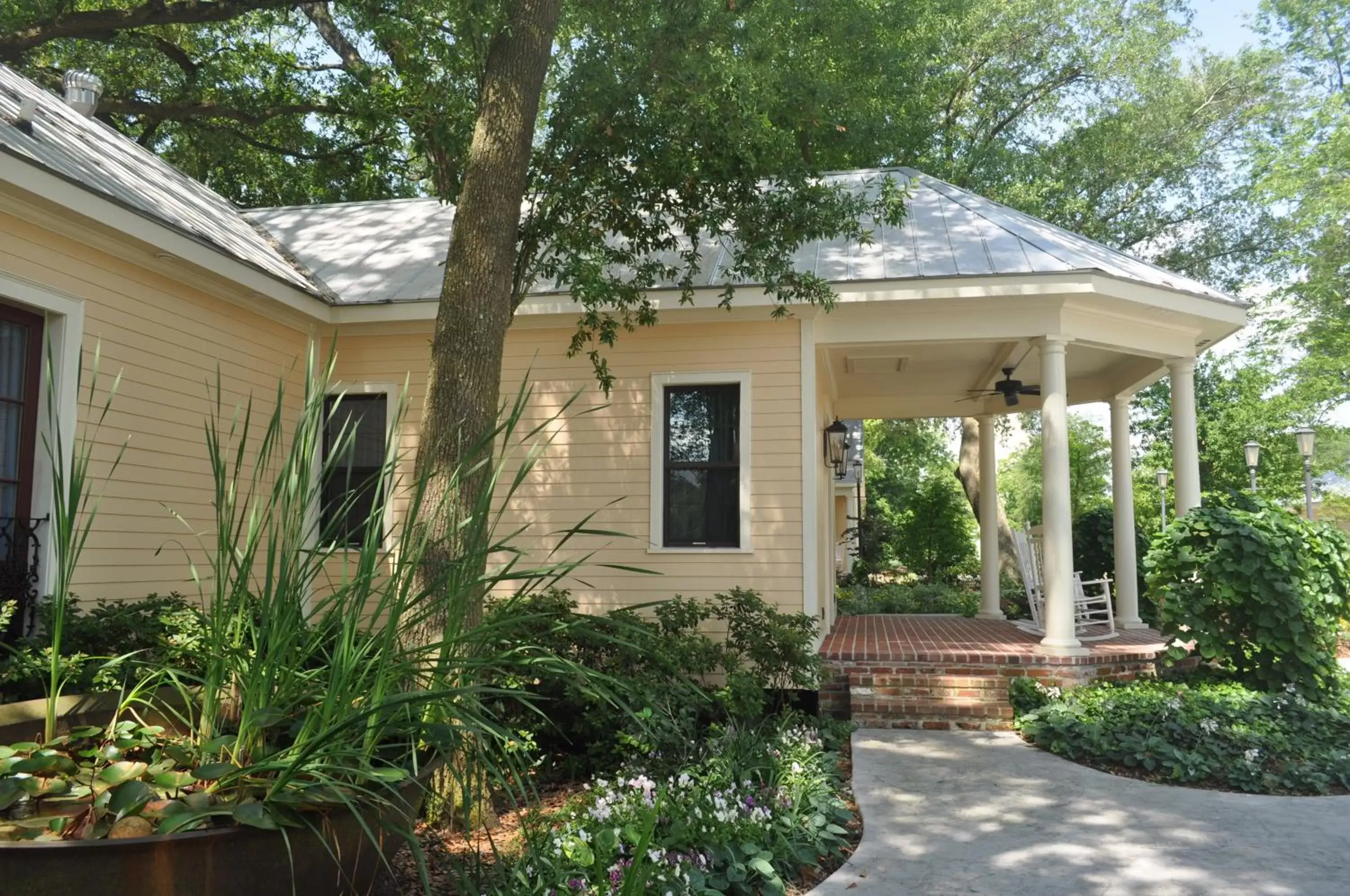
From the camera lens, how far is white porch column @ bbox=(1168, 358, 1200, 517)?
825 cm

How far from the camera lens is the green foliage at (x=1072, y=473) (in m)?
26.8

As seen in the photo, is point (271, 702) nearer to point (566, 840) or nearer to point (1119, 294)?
point (566, 840)

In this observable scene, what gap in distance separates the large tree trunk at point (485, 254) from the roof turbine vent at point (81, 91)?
4.84 meters

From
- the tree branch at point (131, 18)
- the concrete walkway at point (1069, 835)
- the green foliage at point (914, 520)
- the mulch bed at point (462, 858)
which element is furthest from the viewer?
the green foliage at point (914, 520)

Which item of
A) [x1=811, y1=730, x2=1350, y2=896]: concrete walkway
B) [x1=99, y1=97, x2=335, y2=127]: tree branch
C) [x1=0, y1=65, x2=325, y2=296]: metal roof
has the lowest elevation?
[x1=811, y1=730, x2=1350, y2=896]: concrete walkway

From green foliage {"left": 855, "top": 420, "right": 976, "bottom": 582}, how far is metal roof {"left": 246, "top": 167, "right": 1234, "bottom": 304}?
27.7 ft

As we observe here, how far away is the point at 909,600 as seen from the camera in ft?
49.0

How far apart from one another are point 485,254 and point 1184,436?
679 centimetres

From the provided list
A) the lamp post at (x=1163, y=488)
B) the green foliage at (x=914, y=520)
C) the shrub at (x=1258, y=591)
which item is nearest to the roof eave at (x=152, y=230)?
the shrub at (x=1258, y=591)

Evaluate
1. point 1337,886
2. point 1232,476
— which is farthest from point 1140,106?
point 1337,886

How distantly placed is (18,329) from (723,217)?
4.34 meters

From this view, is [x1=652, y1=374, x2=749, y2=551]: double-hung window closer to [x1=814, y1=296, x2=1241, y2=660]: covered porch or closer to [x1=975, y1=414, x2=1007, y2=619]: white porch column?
[x1=814, y1=296, x2=1241, y2=660]: covered porch

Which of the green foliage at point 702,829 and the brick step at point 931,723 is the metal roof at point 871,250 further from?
the green foliage at point 702,829

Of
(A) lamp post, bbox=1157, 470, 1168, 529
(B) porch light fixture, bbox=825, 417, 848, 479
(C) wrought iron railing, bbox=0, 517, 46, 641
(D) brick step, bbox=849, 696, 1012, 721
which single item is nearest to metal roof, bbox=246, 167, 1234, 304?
(B) porch light fixture, bbox=825, 417, 848, 479
